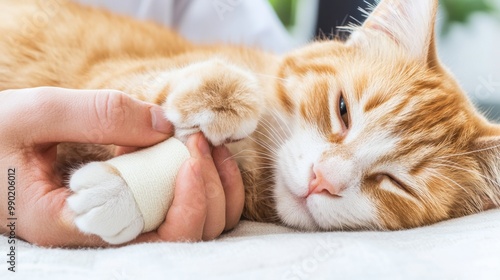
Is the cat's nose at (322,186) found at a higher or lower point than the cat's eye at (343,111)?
lower

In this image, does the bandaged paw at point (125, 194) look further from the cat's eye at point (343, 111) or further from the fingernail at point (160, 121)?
the cat's eye at point (343, 111)

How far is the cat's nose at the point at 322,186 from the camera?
93 cm

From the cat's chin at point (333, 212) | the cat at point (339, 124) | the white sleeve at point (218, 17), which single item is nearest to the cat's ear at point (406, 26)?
the cat at point (339, 124)

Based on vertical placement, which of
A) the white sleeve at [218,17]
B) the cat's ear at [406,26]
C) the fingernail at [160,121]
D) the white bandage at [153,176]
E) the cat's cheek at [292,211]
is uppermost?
the cat's ear at [406,26]

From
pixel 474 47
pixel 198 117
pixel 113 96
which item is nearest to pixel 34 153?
pixel 113 96

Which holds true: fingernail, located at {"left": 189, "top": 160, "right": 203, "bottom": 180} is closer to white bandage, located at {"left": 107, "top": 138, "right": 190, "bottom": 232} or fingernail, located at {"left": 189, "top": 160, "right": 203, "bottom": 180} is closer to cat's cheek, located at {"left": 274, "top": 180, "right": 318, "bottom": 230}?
white bandage, located at {"left": 107, "top": 138, "right": 190, "bottom": 232}

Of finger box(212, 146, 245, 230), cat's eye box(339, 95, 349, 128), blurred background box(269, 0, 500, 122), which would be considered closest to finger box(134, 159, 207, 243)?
finger box(212, 146, 245, 230)

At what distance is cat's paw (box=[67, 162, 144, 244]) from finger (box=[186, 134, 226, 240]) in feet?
0.40

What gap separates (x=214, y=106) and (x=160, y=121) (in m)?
0.10

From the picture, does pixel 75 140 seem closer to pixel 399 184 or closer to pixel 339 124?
pixel 339 124

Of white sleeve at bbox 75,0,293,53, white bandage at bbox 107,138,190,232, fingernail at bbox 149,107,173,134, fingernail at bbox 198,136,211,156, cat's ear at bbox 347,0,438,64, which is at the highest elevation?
cat's ear at bbox 347,0,438,64

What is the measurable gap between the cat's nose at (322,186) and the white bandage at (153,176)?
0.26 m

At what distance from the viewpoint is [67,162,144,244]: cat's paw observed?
752 millimetres

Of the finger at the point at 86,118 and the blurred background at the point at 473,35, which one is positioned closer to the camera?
the finger at the point at 86,118
